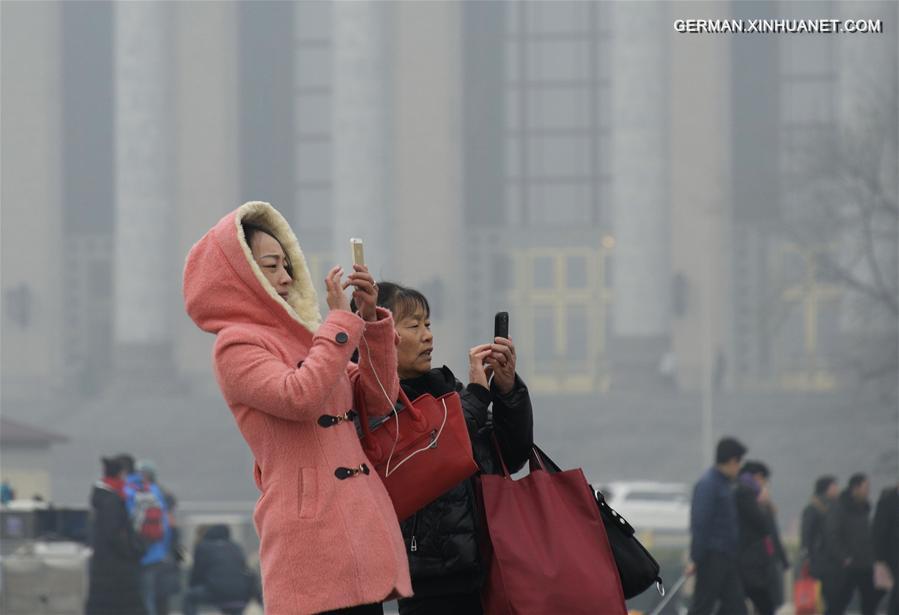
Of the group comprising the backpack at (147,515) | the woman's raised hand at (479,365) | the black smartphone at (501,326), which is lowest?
the backpack at (147,515)

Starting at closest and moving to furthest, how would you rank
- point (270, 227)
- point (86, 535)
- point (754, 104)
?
point (270, 227) → point (86, 535) → point (754, 104)

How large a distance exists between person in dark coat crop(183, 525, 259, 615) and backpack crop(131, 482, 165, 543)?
383 mm

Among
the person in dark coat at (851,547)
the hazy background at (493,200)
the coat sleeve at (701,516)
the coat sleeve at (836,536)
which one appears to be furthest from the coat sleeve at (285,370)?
the hazy background at (493,200)

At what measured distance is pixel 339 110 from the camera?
38.6 metres

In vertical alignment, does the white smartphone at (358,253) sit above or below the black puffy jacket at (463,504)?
above

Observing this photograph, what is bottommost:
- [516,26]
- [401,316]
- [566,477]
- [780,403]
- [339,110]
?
[780,403]

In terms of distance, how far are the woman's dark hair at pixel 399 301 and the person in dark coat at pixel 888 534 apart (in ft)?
26.3

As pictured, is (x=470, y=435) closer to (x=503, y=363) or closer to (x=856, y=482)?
(x=503, y=363)

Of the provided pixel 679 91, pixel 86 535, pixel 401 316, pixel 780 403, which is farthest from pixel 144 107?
pixel 401 316

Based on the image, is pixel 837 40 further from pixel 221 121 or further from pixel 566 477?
pixel 566 477

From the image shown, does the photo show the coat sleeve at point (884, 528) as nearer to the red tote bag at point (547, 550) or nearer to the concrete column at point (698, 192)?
the red tote bag at point (547, 550)

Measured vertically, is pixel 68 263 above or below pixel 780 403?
above

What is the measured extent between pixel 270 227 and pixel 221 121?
37844mm

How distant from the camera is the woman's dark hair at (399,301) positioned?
447cm
